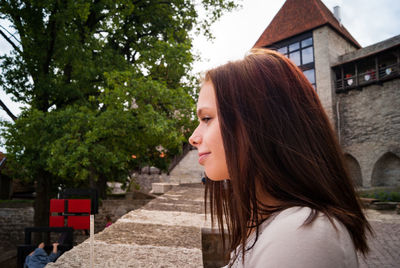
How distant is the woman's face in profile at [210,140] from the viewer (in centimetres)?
79

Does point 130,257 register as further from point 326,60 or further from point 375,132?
point 326,60

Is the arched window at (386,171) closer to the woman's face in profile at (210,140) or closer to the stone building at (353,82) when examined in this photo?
the stone building at (353,82)

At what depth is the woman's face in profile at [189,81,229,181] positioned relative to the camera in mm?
791

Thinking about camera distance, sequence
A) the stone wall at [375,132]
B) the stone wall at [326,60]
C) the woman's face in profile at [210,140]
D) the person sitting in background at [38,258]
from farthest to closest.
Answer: the stone wall at [326,60] < the stone wall at [375,132] < the person sitting in background at [38,258] < the woman's face in profile at [210,140]

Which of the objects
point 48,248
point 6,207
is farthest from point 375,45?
point 6,207

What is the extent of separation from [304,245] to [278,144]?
255mm

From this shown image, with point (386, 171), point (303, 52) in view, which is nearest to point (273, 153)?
point (386, 171)

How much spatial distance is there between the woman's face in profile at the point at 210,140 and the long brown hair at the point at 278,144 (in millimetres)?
42

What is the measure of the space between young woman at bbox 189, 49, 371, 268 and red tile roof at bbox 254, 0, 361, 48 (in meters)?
22.0

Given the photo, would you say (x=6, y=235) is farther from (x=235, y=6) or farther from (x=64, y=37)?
(x=235, y=6)

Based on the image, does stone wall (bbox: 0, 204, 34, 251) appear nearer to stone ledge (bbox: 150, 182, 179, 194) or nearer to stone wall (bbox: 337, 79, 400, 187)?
stone ledge (bbox: 150, 182, 179, 194)

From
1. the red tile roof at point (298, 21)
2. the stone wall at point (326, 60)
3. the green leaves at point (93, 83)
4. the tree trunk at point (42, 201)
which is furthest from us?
the red tile roof at point (298, 21)

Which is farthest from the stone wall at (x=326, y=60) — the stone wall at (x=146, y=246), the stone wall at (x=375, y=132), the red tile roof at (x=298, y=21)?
the stone wall at (x=146, y=246)

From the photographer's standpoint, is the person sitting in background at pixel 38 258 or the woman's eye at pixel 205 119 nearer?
the woman's eye at pixel 205 119
